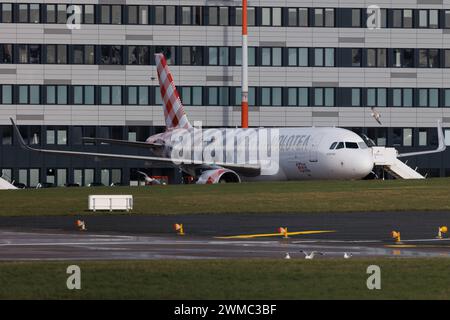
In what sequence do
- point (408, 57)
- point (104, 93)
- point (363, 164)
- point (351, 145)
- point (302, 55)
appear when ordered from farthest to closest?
point (408, 57) < point (302, 55) < point (104, 93) < point (351, 145) < point (363, 164)

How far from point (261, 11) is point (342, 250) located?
82.2 metres

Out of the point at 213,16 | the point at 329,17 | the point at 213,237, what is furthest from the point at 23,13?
the point at 213,237

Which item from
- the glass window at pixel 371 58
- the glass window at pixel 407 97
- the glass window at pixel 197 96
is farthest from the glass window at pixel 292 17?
the glass window at pixel 407 97

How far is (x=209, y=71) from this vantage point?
113500 mm

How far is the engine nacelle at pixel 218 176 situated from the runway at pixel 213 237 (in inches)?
1130

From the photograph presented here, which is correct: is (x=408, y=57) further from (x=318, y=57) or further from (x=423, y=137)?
(x=318, y=57)

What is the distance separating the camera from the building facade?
363 feet

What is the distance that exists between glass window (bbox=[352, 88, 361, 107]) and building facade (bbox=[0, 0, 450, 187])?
88mm

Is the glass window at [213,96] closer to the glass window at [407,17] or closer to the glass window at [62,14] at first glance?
the glass window at [62,14]

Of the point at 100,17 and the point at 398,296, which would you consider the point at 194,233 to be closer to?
the point at 398,296

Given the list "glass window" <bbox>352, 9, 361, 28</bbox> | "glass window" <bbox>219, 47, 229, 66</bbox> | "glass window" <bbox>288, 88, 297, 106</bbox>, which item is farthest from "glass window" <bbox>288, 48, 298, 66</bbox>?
"glass window" <bbox>352, 9, 361, 28</bbox>

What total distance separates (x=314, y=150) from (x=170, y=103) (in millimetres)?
17008
